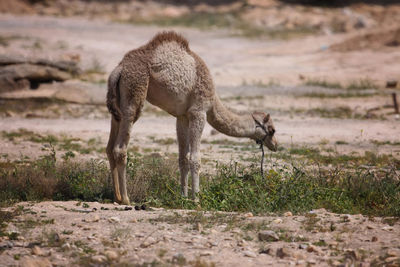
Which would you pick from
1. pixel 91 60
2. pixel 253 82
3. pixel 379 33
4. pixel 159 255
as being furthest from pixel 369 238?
pixel 379 33

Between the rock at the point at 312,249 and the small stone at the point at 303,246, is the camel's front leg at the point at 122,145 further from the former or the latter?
the rock at the point at 312,249

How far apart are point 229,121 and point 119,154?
1.93m

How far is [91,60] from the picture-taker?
23.4m

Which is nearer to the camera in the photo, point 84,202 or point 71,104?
point 84,202

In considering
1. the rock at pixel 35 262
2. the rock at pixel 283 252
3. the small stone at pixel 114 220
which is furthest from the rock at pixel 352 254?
the rock at pixel 35 262

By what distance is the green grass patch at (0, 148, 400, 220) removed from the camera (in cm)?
810

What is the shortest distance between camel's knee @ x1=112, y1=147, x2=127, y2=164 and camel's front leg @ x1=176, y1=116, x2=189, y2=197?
104 centimetres

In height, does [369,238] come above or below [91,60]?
below

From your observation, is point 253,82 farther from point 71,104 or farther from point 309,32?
point 309,32

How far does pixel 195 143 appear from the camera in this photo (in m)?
8.62

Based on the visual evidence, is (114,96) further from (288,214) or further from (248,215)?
(288,214)

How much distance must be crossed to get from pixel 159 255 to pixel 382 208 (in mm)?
3678

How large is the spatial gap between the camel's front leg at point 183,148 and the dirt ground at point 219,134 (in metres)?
1.26

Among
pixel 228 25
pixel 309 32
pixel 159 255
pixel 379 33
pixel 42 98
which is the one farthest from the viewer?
pixel 228 25
